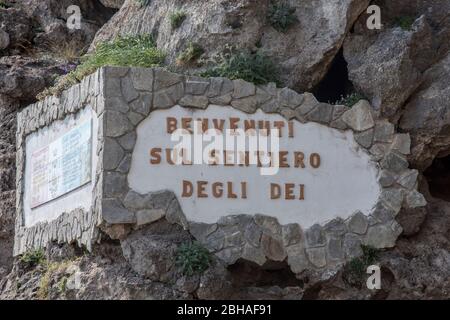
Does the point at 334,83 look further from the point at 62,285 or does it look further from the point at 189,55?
the point at 62,285

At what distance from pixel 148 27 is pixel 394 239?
18.2 feet

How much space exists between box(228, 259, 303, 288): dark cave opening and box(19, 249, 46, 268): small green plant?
3.27 metres

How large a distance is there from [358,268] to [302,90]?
3058 millimetres

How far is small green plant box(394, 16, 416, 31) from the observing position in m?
15.2

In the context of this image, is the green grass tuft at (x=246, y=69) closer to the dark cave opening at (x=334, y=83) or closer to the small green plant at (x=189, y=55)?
the small green plant at (x=189, y=55)

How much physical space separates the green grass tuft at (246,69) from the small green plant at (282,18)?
2.55 ft

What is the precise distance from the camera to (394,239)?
45.2 ft

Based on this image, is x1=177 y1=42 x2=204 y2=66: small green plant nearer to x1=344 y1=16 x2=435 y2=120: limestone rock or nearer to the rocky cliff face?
the rocky cliff face

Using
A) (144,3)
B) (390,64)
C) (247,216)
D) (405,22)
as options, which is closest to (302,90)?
(390,64)

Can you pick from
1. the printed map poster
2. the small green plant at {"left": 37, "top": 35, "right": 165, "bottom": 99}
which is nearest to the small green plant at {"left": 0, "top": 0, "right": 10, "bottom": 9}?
the small green plant at {"left": 37, "top": 35, "right": 165, "bottom": 99}

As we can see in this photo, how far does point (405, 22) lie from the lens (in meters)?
15.3
